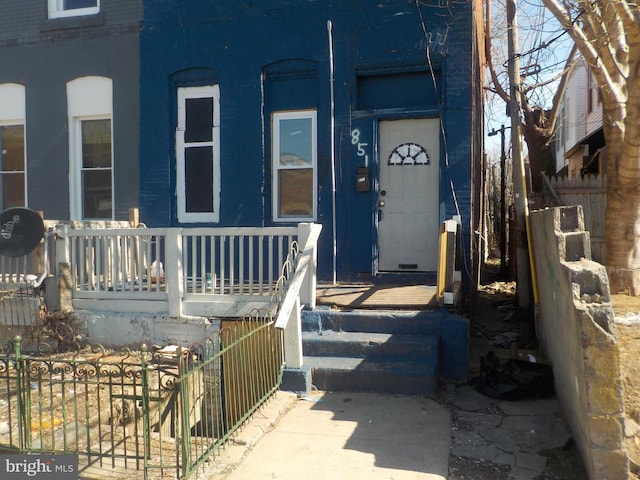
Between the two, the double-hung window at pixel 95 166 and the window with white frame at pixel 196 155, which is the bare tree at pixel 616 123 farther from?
the double-hung window at pixel 95 166

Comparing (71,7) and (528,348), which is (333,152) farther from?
(71,7)

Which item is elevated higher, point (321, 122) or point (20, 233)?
point (321, 122)

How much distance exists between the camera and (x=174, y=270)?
6641 millimetres

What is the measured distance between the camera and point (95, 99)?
30.9 ft

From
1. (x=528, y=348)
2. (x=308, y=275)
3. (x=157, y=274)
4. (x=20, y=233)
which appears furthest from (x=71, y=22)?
(x=528, y=348)

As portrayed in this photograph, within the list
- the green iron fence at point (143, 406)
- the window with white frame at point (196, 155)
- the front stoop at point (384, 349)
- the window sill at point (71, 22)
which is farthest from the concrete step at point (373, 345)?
the window sill at point (71, 22)

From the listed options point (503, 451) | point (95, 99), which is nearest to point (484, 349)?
point (503, 451)

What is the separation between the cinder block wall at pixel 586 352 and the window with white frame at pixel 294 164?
410 centimetres

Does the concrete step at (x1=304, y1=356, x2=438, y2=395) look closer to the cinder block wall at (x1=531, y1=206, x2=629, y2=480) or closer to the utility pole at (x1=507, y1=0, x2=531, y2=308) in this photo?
the cinder block wall at (x1=531, y1=206, x2=629, y2=480)

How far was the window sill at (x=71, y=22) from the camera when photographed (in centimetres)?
932

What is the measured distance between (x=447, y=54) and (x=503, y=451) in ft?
17.7

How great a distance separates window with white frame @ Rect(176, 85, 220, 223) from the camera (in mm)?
8812

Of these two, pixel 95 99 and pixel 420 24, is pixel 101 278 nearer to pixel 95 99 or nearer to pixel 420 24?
pixel 95 99

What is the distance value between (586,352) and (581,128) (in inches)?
656
